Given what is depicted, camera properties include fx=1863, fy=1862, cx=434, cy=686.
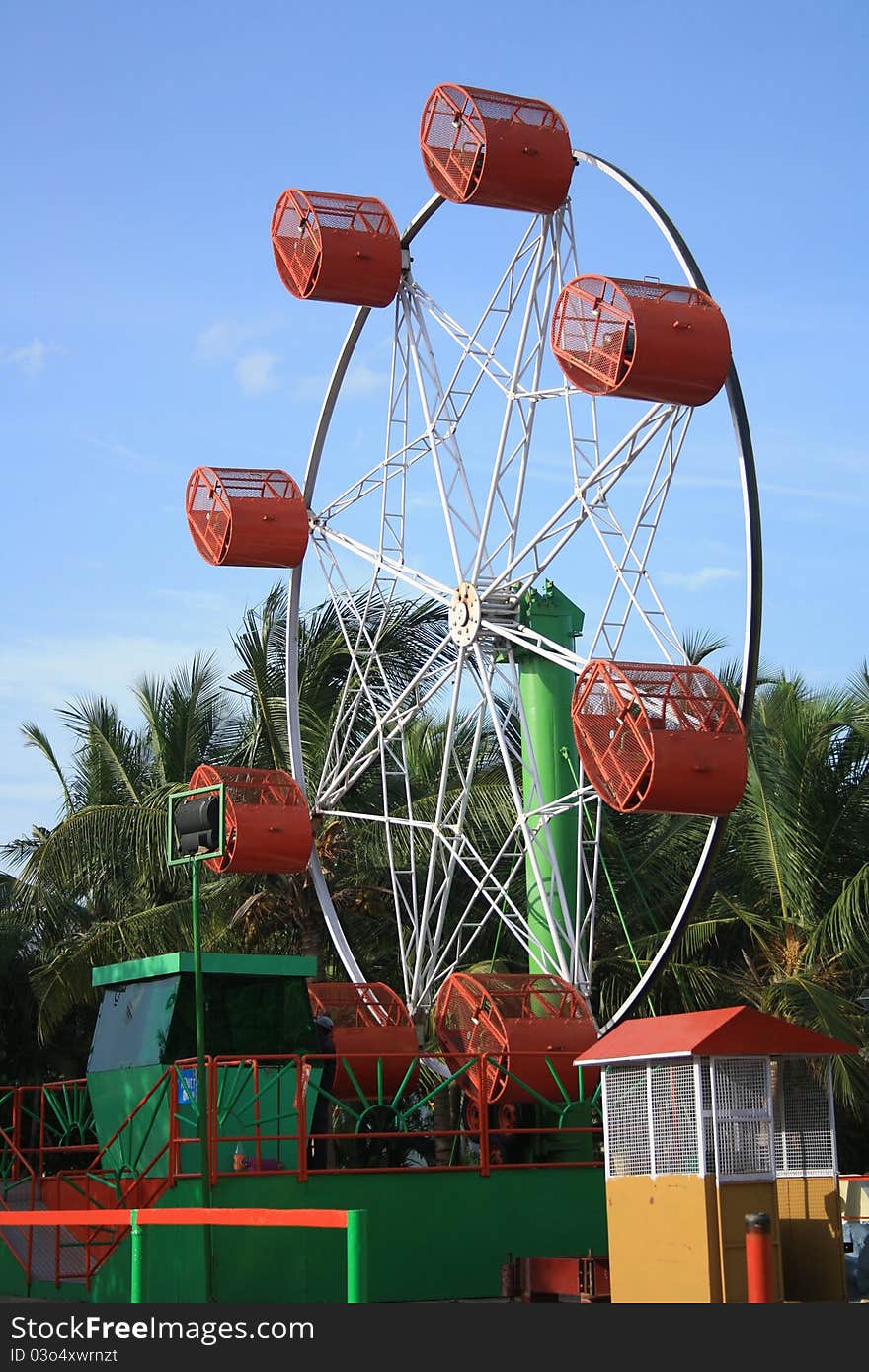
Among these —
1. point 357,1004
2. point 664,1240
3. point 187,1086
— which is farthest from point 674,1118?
point 357,1004

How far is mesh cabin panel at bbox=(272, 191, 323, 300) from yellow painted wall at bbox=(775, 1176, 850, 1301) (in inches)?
496

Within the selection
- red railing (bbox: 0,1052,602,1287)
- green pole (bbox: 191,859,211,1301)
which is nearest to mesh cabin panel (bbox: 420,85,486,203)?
green pole (bbox: 191,859,211,1301)

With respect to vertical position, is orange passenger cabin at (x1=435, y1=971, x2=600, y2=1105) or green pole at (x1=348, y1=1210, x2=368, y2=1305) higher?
orange passenger cabin at (x1=435, y1=971, x2=600, y2=1105)

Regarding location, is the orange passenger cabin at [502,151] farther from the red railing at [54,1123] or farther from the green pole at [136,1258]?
the green pole at [136,1258]

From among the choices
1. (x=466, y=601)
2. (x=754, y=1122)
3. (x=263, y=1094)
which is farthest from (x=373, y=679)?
(x=754, y=1122)

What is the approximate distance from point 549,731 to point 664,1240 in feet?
28.2

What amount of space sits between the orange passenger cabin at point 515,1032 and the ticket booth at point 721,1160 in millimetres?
4607

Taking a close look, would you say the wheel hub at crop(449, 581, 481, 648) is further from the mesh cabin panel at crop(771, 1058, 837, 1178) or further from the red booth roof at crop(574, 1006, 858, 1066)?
the mesh cabin panel at crop(771, 1058, 837, 1178)

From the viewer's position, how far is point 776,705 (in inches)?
1072

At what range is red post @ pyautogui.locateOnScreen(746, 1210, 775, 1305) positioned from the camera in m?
11.2

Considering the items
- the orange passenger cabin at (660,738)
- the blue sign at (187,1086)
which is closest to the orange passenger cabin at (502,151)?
the orange passenger cabin at (660,738)

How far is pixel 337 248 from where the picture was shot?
857 inches

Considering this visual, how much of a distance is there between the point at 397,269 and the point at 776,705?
29.9 feet

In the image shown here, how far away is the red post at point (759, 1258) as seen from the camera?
11180mm
